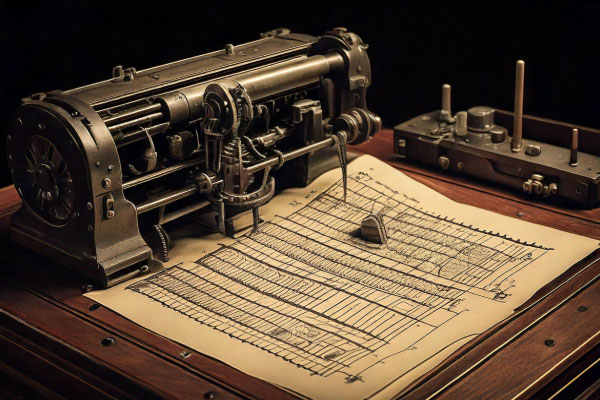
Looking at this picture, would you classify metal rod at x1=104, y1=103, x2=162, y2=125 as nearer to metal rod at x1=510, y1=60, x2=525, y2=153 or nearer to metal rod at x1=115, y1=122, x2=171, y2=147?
metal rod at x1=115, y1=122, x2=171, y2=147

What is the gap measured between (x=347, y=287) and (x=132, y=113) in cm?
75

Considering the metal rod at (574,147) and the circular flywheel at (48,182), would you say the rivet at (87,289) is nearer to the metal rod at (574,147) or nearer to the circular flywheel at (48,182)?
the circular flywheel at (48,182)

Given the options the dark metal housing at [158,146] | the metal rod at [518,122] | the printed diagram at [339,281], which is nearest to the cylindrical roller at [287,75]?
the dark metal housing at [158,146]

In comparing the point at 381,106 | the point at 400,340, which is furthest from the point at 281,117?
the point at 381,106

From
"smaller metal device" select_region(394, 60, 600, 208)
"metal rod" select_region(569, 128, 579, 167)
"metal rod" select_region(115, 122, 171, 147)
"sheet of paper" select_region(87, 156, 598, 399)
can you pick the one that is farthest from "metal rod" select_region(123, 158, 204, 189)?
"metal rod" select_region(569, 128, 579, 167)

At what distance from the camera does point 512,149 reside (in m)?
3.39

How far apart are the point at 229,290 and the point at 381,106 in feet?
6.68

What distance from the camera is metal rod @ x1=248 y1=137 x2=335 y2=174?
3.08 meters

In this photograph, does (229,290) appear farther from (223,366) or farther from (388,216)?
(388,216)

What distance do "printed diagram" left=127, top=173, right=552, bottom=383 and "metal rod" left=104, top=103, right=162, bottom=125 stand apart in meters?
0.44

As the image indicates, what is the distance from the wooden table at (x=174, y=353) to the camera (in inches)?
96.2

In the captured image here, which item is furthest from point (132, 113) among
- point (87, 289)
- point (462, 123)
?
point (462, 123)

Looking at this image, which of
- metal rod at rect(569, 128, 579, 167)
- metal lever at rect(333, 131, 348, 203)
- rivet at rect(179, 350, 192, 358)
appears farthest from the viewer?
A: metal lever at rect(333, 131, 348, 203)

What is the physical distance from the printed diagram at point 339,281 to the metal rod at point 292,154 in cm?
18
